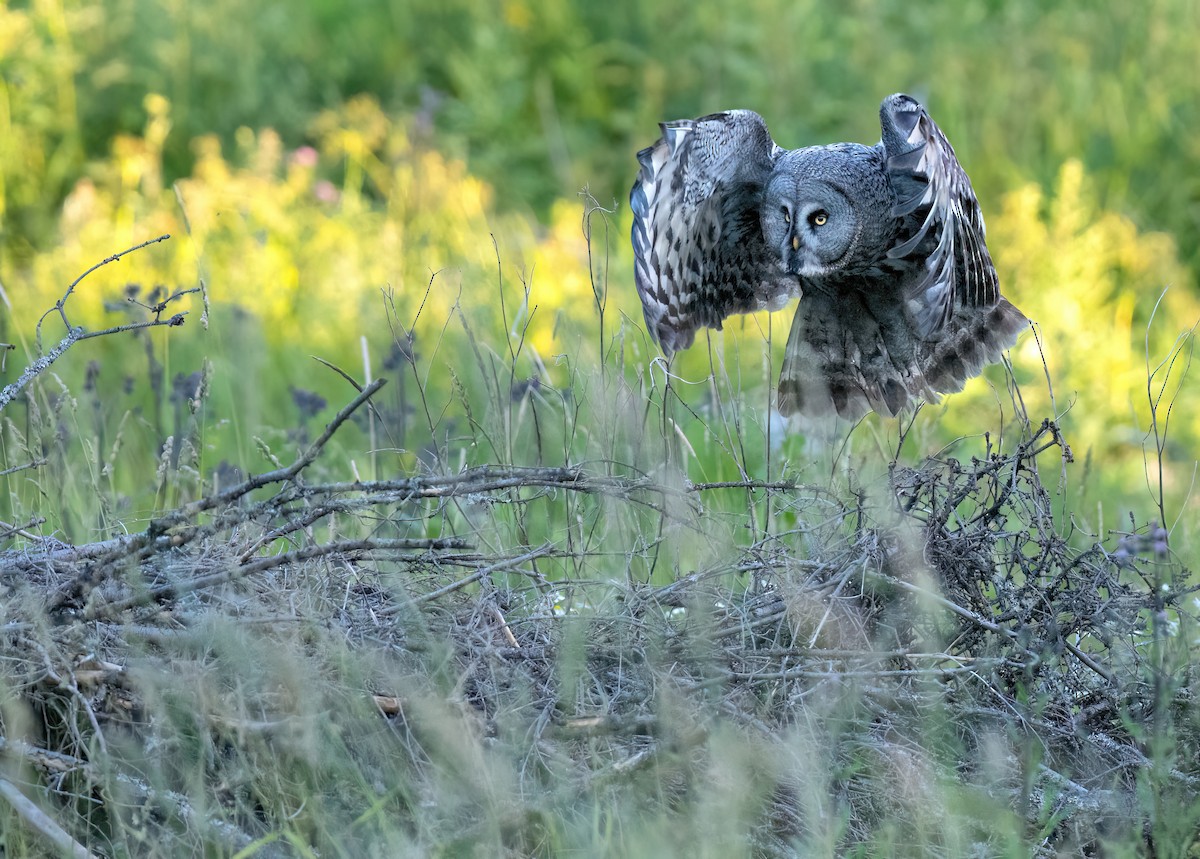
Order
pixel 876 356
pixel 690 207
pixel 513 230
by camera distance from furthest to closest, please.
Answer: pixel 513 230, pixel 876 356, pixel 690 207

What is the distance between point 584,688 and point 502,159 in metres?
4.81

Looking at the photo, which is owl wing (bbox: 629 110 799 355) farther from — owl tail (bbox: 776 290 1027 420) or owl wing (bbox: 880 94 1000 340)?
owl wing (bbox: 880 94 1000 340)

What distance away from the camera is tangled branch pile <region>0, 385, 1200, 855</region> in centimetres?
204

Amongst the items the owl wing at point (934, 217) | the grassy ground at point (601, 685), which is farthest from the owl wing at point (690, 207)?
the grassy ground at point (601, 685)

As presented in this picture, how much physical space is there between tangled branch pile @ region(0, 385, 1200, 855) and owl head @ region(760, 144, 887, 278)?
3.04 feet

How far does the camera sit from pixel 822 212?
3410mm

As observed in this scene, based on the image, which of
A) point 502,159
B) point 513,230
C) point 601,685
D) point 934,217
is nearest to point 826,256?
point 934,217

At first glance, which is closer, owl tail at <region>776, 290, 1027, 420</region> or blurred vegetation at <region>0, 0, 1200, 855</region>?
blurred vegetation at <region>0, 0, 1200, 855</region>

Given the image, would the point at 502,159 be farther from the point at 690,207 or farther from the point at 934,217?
the point at 934,217

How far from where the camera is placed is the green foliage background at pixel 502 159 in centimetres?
517

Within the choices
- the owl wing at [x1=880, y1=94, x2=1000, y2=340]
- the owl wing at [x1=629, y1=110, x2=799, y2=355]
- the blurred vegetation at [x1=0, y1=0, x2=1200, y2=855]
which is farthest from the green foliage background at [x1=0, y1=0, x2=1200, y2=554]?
the owl wing at [x1=880, y1=94, x2=1000, y2=340]

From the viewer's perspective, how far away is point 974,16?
7.07 m

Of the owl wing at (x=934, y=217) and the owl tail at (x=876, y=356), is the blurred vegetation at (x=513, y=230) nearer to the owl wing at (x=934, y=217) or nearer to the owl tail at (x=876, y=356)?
the owl tail at (x=876, y=356)

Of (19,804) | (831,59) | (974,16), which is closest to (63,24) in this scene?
(831,59)
